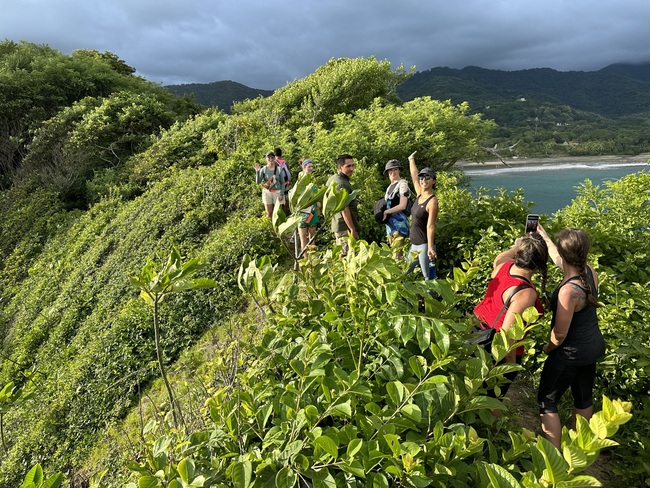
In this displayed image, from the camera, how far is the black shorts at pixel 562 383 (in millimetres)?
2480

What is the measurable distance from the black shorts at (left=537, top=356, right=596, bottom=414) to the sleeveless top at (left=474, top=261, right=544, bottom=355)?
0.27 metres

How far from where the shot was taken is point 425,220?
13.1ft

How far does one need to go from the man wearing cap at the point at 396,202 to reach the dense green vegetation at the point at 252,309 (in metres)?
0.71

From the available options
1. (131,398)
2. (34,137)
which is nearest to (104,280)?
(131,398)

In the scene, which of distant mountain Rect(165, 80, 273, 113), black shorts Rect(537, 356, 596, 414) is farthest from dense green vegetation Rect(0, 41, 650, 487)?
distant mountain Rect(165, 80, 273, 113)

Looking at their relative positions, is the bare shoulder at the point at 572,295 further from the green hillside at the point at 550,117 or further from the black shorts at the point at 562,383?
the green hillside at the point at 550,117

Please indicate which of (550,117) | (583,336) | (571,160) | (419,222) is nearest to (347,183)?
(419,222)

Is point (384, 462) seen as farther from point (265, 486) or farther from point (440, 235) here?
point (440, 235)

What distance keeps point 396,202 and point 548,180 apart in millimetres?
42890

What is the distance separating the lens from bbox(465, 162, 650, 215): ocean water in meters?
28.2

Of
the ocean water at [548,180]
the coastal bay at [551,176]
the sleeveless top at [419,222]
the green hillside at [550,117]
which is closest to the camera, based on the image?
the sleeveless top at [419,222]

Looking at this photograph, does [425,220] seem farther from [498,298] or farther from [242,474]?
[242,474]

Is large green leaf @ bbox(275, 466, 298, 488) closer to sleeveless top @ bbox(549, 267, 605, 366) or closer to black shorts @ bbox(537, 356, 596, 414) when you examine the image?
sleeveless top @ bbox(549, 267, 605, 366)

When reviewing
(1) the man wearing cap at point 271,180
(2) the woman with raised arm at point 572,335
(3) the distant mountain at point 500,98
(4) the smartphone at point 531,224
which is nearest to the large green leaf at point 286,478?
(2) the woman with raised arm at point 572,335
